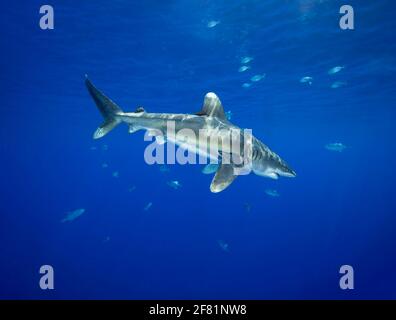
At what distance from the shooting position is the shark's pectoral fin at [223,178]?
556 centimetres

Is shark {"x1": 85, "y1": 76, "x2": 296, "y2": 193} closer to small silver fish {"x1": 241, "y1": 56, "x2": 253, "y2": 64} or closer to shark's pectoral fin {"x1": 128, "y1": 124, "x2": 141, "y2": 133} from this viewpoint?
shark's pectoral fin {"x1": 128, "y1": 124, "x2": 141, "y2": 133}

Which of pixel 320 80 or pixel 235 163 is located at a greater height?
pixel 320 80

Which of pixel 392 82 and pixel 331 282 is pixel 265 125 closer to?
pixel 392 82

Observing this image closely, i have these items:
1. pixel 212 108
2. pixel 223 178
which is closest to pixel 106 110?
pixel 212 108

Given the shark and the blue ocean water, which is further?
the blue ocean water

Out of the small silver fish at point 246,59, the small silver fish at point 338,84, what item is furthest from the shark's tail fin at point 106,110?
the small silver fish at point 338,84

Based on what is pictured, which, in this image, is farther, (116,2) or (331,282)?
(331,282)

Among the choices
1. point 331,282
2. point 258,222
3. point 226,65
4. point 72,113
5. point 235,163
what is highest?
point 72,113

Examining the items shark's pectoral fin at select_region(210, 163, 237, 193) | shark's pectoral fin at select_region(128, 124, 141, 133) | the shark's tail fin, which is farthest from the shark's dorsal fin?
the shark's tail fin

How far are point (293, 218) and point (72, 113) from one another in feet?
118

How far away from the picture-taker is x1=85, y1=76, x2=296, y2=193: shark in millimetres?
5929

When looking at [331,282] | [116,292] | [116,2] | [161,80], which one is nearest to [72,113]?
[161,80]

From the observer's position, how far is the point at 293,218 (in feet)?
169

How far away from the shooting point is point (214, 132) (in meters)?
6.22
